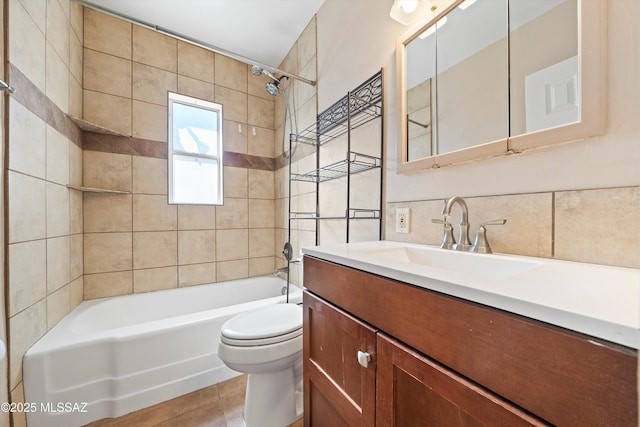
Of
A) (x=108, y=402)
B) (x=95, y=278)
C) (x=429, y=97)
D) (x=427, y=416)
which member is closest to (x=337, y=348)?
(x=427, y=416)

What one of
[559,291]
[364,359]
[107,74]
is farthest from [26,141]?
[559,291]

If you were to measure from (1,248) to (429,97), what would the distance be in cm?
186

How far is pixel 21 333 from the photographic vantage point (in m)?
1.04

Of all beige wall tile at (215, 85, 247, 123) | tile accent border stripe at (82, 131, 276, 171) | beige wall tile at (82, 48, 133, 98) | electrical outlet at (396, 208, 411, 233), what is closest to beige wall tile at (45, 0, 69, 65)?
beige wall tile at (82, 48, 133, 98)

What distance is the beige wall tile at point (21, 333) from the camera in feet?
3.24

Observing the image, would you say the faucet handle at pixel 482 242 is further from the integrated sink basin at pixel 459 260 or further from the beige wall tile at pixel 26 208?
the beige wall tile at pixel 26 208

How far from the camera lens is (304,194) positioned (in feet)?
6.44

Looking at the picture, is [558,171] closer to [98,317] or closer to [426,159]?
[426,159]

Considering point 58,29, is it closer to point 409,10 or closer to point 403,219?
point 409,10

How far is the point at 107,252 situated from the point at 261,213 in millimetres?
1264

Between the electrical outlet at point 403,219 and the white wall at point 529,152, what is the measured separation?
2.3 inches

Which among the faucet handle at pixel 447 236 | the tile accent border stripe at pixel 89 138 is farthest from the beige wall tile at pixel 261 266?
the faucet handle at pixel 447 236

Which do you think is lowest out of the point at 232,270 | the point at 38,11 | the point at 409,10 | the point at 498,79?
the point at 232,270

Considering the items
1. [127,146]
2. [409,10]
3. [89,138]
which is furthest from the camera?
[127,146]
